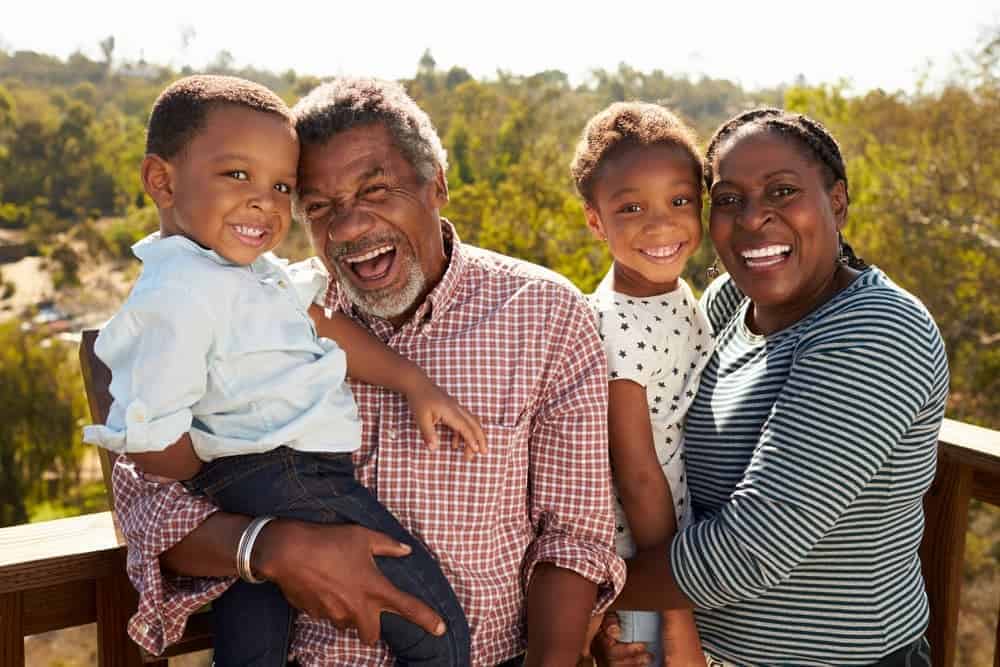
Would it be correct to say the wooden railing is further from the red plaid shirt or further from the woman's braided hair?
the woman's braided hair

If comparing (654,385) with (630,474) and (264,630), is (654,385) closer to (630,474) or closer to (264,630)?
(630,474)

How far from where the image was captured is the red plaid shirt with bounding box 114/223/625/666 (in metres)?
1.97

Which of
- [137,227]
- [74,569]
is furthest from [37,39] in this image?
[74,569]

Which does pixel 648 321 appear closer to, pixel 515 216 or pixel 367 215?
pixel 367 215

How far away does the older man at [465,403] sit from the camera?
196 centimetres

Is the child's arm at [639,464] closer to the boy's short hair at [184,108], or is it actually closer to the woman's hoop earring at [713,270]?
the woman's hoop earring at [713,270]

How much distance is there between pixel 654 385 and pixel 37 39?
20.0 meters

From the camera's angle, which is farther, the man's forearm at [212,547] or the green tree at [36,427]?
the green tree at [36,427]

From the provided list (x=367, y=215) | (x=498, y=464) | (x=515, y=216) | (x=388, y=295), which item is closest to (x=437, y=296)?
(x=388, y=295)

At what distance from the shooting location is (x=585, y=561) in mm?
1961

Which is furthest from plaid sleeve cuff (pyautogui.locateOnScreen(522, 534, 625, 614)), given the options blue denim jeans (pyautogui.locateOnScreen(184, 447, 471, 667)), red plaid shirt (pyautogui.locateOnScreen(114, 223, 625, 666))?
blue denim jeans (pyautogui.locateOnScreen(184, 447, 471, 667))

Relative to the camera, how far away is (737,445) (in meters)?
2.04

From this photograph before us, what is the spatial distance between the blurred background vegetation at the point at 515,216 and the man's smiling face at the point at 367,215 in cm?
578

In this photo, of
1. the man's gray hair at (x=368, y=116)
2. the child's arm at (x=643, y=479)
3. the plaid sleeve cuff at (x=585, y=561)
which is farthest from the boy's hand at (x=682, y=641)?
the man's gray hair at (x=368, y=116)
